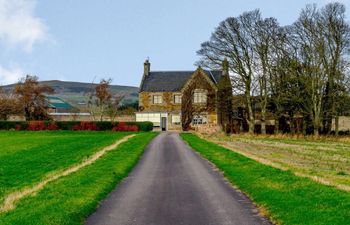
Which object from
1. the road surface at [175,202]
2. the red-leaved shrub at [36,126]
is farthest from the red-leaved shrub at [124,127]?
the road surface at [175,202]

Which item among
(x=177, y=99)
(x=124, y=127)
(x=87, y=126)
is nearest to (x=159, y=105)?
(x=177, y=99)

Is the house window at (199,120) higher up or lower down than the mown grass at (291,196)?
higher up

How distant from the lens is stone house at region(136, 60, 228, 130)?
86500 millimetres

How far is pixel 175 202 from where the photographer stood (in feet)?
49.9

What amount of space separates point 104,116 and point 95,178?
299ft

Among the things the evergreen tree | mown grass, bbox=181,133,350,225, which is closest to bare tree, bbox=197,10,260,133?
the evergreen tree

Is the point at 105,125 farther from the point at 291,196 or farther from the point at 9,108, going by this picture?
the point at 291,196

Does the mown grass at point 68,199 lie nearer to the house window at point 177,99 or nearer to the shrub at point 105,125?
the shrub at point 105,125

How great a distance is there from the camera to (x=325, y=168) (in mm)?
25672

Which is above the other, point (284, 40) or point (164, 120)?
point (284, 40)

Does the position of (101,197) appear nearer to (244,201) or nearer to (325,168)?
(244,201)

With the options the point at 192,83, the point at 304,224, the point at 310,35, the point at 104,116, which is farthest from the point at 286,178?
the point at 104,116

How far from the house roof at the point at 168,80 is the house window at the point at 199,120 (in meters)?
7.05

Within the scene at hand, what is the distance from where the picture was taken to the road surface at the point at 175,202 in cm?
1268
